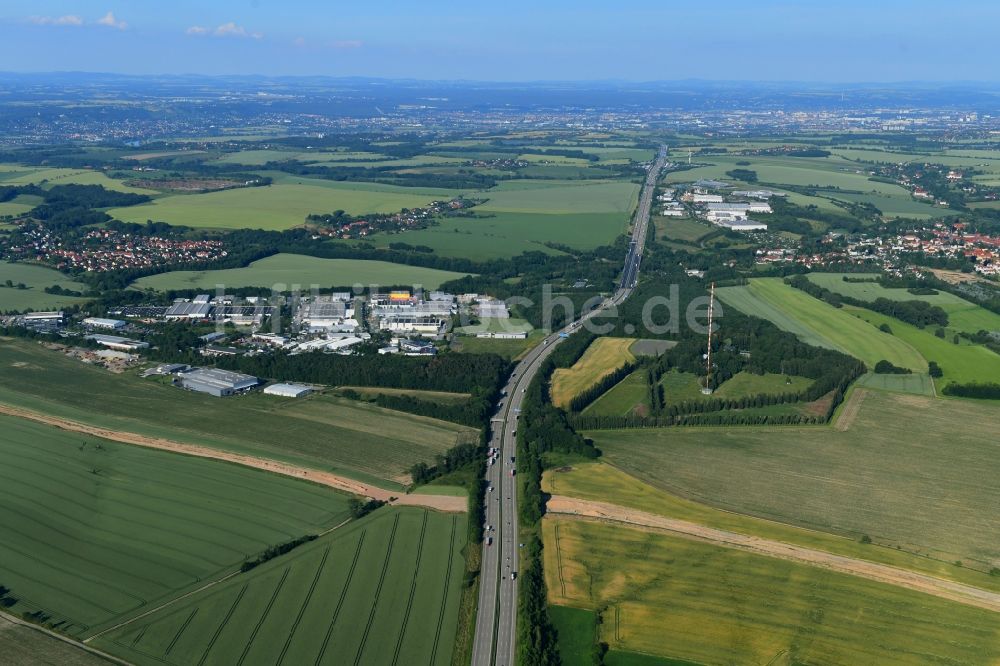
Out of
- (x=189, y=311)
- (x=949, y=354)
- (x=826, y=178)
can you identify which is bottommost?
(x=949, y=354)

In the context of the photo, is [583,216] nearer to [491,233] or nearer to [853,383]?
[491,233]

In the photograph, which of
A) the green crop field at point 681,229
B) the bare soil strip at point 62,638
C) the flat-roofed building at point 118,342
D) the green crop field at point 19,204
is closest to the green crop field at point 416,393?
the flat-roofed building at point 118,342

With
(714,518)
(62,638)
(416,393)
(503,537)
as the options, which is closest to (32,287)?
(416,393)

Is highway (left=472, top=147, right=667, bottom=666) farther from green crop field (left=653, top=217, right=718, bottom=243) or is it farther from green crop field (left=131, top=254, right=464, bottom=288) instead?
green crop field (left=653, top=217, right=718, bottom=243)

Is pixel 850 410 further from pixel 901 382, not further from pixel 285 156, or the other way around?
pixel 285 156

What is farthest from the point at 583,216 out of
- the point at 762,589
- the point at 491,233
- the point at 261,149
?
the point at 261,149

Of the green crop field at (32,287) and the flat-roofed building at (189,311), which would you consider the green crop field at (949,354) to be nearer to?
the flat-roofed building at (189,311)
